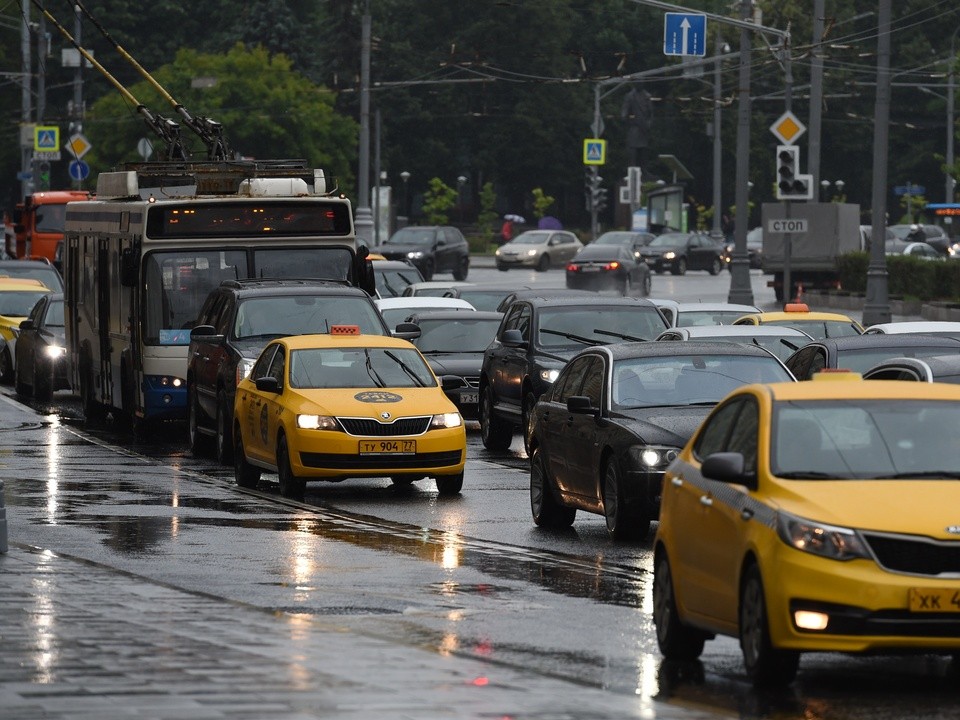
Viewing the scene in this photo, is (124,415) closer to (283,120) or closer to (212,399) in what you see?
(212,399)

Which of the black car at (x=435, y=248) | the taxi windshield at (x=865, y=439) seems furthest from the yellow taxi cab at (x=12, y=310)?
the black car at (x=435, y=248)

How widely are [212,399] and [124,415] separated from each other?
654cm

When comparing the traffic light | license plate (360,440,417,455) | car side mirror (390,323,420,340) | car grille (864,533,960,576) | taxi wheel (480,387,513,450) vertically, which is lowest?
taxi wheel (480,387,513,450)

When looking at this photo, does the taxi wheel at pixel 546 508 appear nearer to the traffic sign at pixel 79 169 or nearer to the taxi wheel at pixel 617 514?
the taxi wheel at pixel 617 514

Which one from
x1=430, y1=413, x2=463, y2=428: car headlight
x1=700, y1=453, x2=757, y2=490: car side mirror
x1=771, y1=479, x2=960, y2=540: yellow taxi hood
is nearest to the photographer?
x1=771, y1=479, x2=960, y2=540: yellow taxi hood

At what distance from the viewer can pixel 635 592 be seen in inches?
527

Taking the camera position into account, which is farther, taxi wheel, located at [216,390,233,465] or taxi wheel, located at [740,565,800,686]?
taxi wheel, located at [216,390,233,465]

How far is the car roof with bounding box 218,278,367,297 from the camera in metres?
24.0

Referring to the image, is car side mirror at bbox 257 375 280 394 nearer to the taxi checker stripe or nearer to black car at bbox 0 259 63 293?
the taxi checker stripe

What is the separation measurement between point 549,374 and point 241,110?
73969 millimetres

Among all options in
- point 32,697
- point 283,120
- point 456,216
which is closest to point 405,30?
point 456,216

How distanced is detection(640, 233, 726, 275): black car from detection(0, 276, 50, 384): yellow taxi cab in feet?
A: 150

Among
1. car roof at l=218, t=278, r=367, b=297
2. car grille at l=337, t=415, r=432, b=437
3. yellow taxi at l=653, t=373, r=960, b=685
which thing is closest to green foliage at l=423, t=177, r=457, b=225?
car roof at l=218, t=278, r=367, b=297

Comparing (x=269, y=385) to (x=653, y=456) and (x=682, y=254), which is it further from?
(x=682, y=254)
